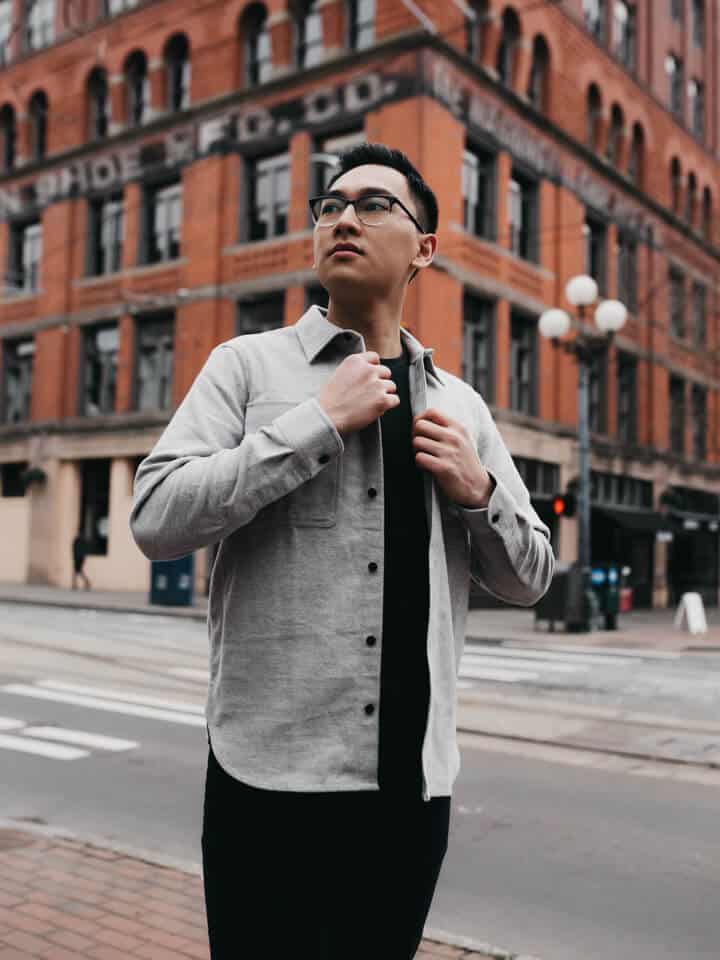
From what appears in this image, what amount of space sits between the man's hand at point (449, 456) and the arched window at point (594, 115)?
31384mm

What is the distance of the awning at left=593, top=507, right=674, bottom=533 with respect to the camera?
29.2 metres

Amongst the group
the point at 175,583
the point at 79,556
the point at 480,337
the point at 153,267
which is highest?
the point at 153,267

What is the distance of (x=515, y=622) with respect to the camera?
22203 mm

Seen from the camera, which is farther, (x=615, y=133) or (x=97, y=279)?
(x=615, y=133)

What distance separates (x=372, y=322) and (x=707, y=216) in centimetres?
4082

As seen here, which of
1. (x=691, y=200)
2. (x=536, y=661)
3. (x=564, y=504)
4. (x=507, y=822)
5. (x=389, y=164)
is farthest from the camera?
(x=691, y=200)

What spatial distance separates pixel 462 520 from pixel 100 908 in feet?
9.79

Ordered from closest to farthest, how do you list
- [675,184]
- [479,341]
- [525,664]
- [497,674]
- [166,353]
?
[497,674]
[525,664]
[479,341]
[166,353]
[675,184]

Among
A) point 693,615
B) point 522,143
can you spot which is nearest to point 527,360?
point 522,143

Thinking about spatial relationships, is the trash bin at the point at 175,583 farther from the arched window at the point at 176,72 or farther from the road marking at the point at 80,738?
the road marking at the point at 80,738

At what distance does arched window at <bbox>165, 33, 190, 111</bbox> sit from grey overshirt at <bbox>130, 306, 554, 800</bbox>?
30074 millimetres

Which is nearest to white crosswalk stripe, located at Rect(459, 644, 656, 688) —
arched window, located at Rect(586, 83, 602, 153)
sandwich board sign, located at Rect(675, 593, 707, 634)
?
sandwich board sign, located at Rect(675, 593, 707, 634)

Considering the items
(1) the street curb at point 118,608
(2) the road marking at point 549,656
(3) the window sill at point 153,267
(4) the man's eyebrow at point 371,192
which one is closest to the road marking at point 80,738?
(4) the man's eyebrow at point 371,192

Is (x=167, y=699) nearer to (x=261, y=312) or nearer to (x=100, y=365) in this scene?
(x=261, y=312)
